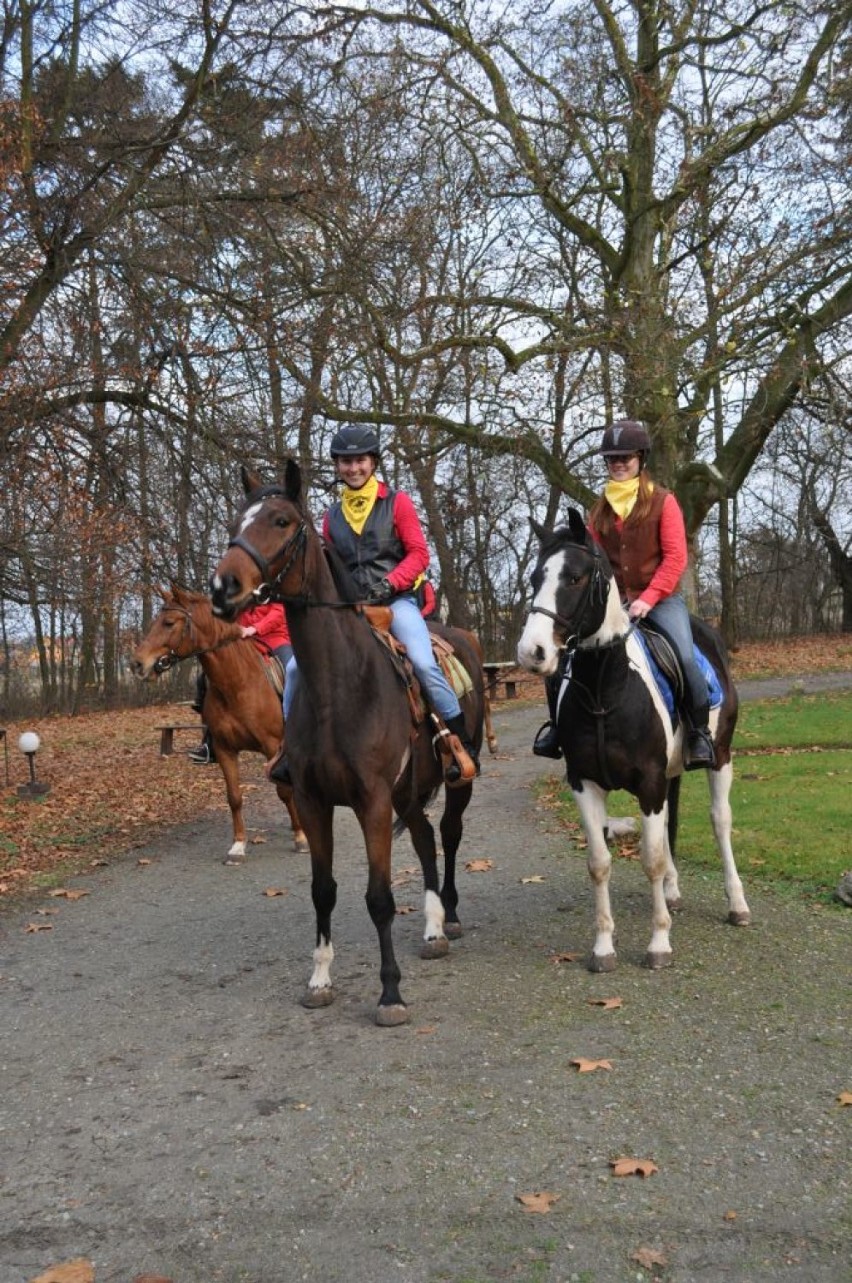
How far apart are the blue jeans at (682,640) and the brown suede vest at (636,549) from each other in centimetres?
19

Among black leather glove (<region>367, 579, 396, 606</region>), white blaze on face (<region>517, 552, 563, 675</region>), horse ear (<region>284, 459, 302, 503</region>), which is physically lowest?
white blaze on face (<region>517, 552, 563, 675</region>)

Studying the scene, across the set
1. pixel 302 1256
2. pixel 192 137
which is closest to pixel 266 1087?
pixel 302 1256

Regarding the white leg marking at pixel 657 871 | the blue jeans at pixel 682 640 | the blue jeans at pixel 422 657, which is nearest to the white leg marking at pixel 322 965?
the blue jeans at pixel 422 657

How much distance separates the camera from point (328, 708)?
216 inches

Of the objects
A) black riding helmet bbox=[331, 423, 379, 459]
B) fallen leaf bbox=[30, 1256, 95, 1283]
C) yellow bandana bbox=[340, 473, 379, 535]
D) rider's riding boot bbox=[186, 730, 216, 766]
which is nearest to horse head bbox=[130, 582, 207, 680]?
rider's riding boot bbox=[186, 730, 216, 766]

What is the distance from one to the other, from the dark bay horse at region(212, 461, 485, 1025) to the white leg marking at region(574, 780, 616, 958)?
1.08 m

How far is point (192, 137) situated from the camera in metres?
12.0

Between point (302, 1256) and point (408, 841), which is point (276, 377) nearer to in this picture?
point (408, 841)

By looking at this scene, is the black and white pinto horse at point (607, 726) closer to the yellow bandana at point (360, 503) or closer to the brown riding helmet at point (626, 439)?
the brown riding helmet at point (626, 439)

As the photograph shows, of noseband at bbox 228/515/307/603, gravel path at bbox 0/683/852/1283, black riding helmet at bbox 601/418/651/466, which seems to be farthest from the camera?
black riding helmet at bbox 601/418/651/466

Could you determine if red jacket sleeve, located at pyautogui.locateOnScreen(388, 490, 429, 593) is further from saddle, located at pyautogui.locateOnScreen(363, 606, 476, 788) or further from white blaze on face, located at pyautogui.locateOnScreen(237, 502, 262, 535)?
white blaze on face, located at pyautogui.locateOnScreen(237, 502, 262, 535)

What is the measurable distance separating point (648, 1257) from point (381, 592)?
12.5 feet

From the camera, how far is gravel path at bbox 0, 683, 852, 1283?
3.35 m

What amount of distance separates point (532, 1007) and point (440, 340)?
15268mm
